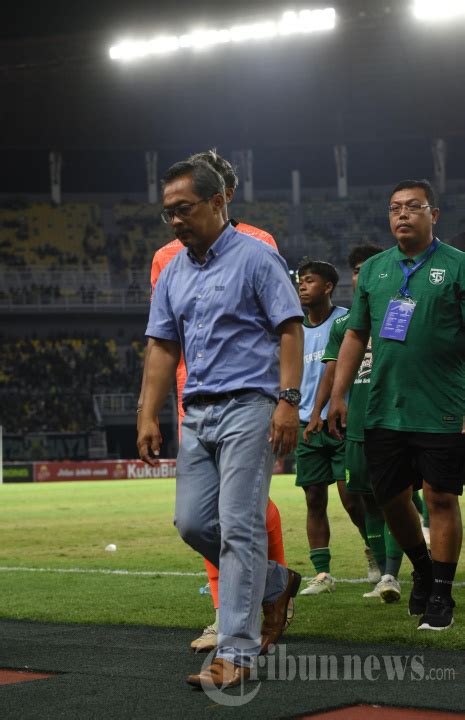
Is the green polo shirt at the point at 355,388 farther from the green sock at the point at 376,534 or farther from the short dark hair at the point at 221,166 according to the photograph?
the short dark hair at the point at 221,166

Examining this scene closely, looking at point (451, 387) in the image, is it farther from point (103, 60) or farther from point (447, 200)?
point (447, 200)

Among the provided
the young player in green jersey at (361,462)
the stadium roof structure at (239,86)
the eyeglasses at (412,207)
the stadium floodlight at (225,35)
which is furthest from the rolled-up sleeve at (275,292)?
the stadium floodlight at (225,35)

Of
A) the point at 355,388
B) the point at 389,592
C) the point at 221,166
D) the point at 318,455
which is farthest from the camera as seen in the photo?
the point at 318,455

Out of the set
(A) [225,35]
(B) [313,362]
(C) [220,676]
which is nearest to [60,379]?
(A) [225,35]

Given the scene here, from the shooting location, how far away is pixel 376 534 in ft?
23.3

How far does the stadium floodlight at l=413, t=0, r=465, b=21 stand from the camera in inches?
1189

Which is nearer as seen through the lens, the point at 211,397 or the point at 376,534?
the point at 211,397

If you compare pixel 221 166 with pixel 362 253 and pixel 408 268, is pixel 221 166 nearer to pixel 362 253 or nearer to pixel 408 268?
pixel 408 268

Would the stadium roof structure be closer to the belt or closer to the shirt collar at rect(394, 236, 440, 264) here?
the shirt collar at rect(394, 236, 440, 264)

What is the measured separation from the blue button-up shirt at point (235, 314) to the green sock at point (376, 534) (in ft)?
9.75

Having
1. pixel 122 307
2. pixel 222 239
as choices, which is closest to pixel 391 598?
pixel 222 239

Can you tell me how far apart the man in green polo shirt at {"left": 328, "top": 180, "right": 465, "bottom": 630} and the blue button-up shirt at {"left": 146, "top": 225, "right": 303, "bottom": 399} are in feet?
4.19

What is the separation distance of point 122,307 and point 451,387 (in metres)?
38.5

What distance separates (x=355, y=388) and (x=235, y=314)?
2.65 meters
